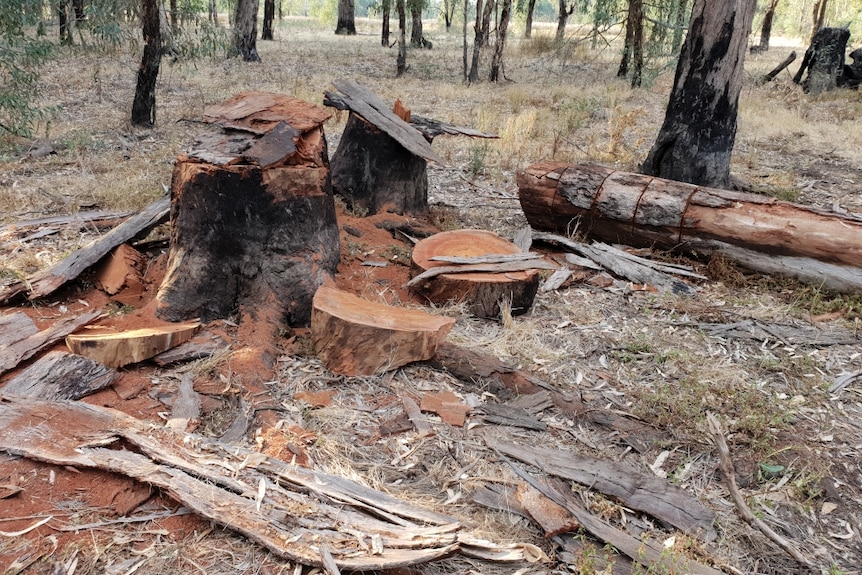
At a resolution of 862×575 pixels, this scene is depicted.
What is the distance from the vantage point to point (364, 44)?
23734 mm

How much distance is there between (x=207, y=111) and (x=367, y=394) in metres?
2.29

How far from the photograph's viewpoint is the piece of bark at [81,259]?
3.88 meters

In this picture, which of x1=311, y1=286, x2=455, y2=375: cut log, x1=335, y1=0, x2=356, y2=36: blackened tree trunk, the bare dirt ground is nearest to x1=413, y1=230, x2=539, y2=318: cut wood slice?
the bare dirt ground

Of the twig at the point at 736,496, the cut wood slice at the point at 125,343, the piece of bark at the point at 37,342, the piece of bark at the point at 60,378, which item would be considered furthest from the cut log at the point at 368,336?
the twig at the point at 736,496

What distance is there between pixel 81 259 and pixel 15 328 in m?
0.90

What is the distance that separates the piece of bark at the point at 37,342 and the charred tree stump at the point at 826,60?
645 inches

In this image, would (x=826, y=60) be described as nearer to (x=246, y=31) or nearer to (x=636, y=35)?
(x=636, y=35)

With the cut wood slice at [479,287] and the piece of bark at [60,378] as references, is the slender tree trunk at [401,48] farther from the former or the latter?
the piece of bark at [60,378]

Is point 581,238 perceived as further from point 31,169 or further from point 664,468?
point 31,169

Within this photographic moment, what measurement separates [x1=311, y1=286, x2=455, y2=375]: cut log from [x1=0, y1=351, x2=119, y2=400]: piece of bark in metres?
1.13

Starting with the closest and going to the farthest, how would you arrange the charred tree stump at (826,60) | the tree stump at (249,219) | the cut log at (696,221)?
1. the tree stump at (249,219)
2. the cut log at (696,221)
3. the charred tree stump at (826,60)

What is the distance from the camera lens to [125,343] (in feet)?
10.6

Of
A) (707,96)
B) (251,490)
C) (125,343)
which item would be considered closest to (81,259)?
(125,343)

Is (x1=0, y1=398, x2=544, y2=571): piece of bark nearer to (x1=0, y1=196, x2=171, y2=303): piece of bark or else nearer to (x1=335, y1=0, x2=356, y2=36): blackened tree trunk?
(x1=0, y1=196, x2=171, y2=303): piece of bark
